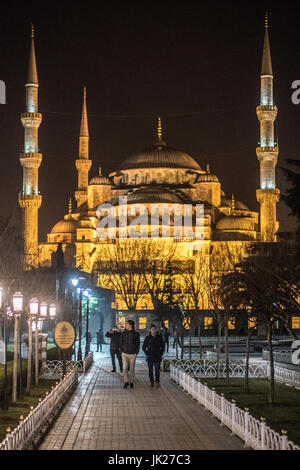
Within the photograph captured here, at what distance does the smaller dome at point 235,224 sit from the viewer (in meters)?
73.4

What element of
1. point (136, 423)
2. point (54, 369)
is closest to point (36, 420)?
point (136, 423)

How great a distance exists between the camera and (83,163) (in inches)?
3137

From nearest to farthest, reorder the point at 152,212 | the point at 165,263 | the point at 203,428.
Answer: the point at 203,428, the point at 165,263, the point at 152,212

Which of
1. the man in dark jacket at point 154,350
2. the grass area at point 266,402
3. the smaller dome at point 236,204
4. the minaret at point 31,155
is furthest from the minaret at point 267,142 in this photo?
the man in dark jacket at point 154,350

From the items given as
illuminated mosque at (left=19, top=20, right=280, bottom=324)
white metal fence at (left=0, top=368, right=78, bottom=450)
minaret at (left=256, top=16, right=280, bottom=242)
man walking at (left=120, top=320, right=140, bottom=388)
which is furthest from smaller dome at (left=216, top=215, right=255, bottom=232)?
white metal fence at (left=0, top=368, right=78, bottom=450)

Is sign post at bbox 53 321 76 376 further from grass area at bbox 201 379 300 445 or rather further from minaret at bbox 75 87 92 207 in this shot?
minaret at bbox 75 87 92 207

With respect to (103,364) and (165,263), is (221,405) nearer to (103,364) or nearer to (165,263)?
(103,364)

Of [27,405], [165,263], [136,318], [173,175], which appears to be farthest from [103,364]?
[173,175]

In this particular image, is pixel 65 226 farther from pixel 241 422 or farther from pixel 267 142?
pixel 241 422

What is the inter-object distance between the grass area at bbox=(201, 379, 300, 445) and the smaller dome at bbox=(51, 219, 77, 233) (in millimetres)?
59511

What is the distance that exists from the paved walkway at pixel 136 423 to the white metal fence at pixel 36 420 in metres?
0.15

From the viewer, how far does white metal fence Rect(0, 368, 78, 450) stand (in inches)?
309

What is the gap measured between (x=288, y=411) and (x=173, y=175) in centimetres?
7231
